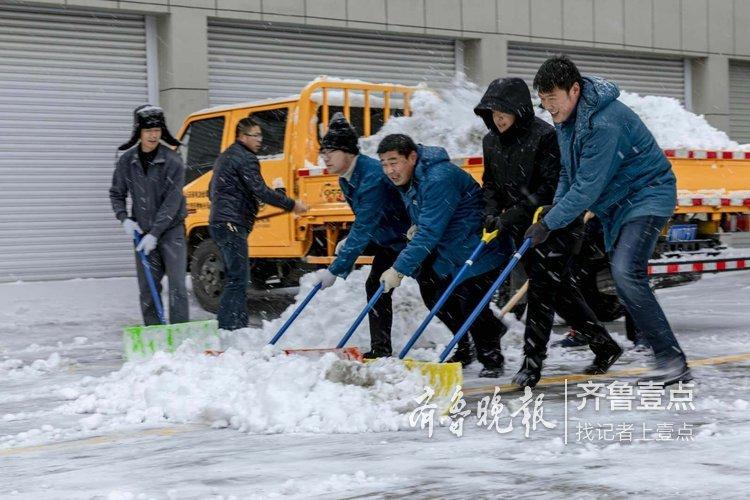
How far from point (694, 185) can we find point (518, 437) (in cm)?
518

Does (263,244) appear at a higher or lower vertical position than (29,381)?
higher

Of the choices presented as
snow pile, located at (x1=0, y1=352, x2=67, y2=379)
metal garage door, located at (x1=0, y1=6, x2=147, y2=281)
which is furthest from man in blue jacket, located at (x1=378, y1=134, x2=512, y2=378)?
metal garage door, located at (x1=0, y1=6, x2=147, y2=281)

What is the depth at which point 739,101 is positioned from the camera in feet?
76.6

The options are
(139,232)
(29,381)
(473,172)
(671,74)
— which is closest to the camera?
(29,381)

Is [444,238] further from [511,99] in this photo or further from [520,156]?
[511,99]

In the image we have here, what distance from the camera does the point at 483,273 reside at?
23.4 ft

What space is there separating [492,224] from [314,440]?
2.04 meters

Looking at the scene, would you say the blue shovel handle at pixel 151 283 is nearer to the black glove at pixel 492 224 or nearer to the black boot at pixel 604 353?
the black glove at pixel 492 224

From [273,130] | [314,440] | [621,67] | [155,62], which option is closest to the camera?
[314,440]

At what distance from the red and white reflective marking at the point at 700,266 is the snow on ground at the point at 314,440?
1.27 metres

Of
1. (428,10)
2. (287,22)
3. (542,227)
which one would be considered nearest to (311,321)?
(542,227)

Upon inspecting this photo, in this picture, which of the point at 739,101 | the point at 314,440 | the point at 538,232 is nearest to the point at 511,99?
the point at 538,232

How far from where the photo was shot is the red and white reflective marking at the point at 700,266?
9.32 m

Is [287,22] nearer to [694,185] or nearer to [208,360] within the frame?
[694,185]
